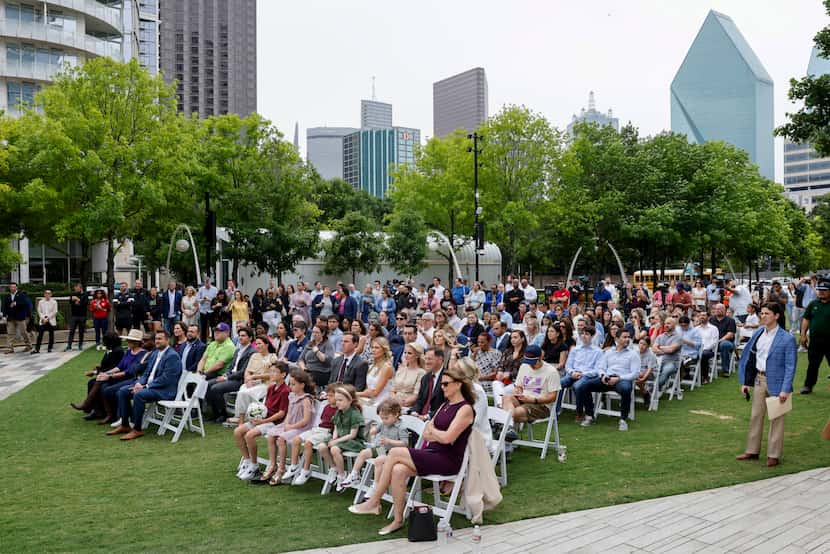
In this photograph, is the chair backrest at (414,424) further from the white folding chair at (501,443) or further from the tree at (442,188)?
the tree at (442,188)

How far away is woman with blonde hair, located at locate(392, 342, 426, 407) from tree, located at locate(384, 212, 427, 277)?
98.0 ft

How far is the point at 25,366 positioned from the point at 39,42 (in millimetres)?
34313

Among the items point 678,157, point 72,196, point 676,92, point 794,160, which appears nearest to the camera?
point 72,196

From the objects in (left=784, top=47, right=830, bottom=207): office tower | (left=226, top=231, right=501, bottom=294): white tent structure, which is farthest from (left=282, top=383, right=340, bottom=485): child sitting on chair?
(left=784, top=47, right=830, bottom=207): office tower

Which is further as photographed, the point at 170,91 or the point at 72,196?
the point at 170,91

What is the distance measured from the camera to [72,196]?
876 inches

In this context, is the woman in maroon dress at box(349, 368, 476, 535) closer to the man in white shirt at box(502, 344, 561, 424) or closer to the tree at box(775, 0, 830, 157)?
the man in white shirt at box(502, 344, 561, 424)

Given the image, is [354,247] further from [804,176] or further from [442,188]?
[804,176]

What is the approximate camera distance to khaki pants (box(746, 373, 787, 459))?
7324mm

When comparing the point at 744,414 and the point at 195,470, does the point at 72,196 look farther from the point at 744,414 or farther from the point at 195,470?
the point at 744,414

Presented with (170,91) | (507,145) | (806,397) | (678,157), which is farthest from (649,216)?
(806,397)

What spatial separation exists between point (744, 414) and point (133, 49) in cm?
5999

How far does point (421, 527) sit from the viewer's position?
546 cm

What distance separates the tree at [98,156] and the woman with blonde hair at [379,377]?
1617 cm
